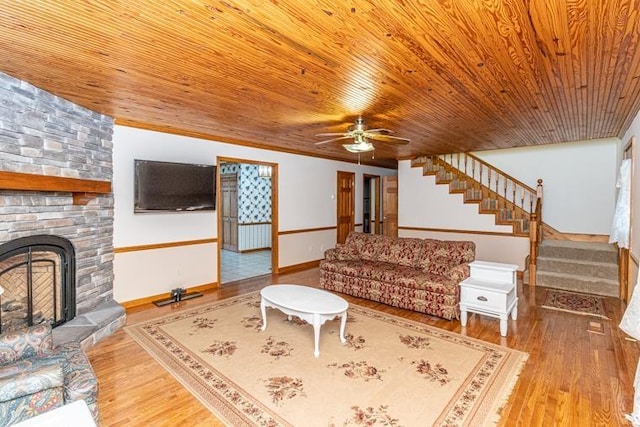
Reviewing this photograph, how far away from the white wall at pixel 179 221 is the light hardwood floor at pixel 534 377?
2.15ft

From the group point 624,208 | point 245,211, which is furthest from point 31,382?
point 245,211

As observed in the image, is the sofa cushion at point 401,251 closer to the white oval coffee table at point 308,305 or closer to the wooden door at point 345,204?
the white oval coffee table at point 308,305

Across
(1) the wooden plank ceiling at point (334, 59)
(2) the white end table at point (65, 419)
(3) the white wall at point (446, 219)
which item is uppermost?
(1) the wooden plank ceiling at point (334, 59)

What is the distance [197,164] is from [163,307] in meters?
2.04

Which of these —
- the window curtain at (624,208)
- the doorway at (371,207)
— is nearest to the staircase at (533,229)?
the window curtain at (624,208)

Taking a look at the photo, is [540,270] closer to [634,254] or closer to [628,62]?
[634,254]

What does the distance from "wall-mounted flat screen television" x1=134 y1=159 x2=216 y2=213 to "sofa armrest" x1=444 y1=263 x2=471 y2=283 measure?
3.50 m

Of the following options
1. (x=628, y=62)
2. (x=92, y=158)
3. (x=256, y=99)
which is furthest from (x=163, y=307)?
→ (x=628, y=62)

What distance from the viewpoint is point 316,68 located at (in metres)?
2.45

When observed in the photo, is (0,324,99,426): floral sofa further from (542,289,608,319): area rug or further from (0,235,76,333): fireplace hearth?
(542,289,608,319): area rug

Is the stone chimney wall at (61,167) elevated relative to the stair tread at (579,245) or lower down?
elevated

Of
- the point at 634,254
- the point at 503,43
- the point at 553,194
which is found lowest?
the point at 634,254

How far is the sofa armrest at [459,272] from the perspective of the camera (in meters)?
3.94

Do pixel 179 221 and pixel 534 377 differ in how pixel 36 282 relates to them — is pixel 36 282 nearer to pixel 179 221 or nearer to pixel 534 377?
pixel 179 221
